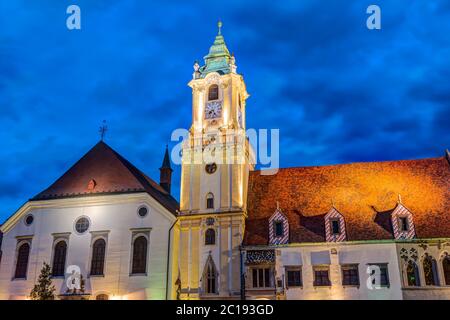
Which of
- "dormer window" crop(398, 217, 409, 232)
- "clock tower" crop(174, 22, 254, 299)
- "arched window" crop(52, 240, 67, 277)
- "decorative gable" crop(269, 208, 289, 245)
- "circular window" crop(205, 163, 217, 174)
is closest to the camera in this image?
"dormer window" crop(398, 217, 409, 232)

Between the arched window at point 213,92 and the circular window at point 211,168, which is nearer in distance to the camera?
the circular window at point 211,168

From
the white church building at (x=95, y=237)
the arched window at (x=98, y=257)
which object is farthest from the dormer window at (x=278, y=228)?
the arched window at (x=98, y=257)

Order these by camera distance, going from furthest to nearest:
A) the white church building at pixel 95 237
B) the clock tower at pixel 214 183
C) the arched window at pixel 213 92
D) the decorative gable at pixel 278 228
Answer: the arched window at pixel 213 92, the white church building at pixel 95 237, the decorative gable at pixel 278 228, the clock tower at pixel 214 183

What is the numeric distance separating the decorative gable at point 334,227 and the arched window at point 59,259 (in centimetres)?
2219

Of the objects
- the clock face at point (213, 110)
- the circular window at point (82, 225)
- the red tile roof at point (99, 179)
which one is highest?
the clock face at point (213, 110)

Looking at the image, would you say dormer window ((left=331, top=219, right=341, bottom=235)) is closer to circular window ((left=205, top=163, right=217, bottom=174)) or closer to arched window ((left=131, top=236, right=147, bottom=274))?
circular window ((left=205, top=163, right=217, bottom=174))

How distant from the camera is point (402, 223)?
34438 mm

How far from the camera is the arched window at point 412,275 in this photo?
3260 cm

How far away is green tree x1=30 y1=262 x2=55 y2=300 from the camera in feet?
117

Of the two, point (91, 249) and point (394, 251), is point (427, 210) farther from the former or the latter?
point (91, 249)

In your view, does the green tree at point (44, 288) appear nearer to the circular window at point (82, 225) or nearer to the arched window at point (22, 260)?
the arched window at point (22, 260)

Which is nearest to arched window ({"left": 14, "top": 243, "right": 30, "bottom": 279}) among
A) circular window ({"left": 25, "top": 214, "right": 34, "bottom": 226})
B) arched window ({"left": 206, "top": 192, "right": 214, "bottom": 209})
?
circular window ({"left": 25, "top": 214, "right": 34, "bottom": 226})

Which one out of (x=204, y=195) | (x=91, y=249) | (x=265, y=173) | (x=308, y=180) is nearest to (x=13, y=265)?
(x=91, y=249)

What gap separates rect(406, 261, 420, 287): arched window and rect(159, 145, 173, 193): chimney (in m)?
33.5
